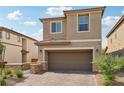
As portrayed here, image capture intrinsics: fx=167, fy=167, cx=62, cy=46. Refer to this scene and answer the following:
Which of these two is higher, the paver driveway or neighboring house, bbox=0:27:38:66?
neighboring house, bbox=0:27:38:66

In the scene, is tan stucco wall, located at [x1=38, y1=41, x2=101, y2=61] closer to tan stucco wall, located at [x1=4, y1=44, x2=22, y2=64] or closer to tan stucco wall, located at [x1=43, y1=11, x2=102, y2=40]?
tan stucco wall, located at [x1=43, y1=11, x2=102, y2=40]

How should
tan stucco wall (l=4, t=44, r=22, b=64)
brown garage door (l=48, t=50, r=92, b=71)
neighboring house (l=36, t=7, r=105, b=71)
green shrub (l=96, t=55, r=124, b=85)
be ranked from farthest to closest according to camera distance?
tan stucco wall (l=4, t=44, r=22, b=64), brown garage door (l=48, t=50, r=92, b=71), neighboring house (l=36, t=7, r=105, b=71), green shrub (l=96, t=55, r=124, b=85)

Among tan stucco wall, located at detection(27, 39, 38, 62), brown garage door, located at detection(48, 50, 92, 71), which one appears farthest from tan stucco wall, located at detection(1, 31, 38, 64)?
brown garage door, located at detection(48, 50, 92, 71)

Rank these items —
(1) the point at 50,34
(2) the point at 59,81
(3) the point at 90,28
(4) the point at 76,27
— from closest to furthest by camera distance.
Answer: (2) the point at 59,81 < (3) the point at 90,28 < (4) the point at 76,27 < (1) the point at 50,34

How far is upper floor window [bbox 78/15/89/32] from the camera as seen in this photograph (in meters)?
16.2

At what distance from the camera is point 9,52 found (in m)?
23.4

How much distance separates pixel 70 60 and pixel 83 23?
4.16 m

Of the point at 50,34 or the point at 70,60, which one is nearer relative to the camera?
the point at 70,60

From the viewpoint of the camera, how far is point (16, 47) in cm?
2534

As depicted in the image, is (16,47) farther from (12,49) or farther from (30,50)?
(30,50)

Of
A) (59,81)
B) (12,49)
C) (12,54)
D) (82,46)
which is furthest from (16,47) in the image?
(59,81)

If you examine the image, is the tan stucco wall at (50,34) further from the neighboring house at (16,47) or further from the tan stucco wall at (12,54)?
the tan stucco wall at (12,54)

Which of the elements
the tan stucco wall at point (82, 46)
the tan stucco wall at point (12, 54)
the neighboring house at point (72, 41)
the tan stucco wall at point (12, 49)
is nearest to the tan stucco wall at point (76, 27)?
the neighboring house at point (72, 41)
